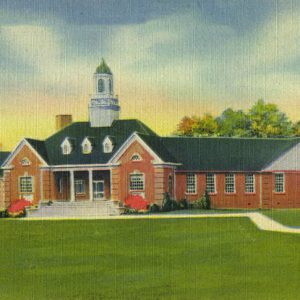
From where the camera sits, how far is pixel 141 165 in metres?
51.8

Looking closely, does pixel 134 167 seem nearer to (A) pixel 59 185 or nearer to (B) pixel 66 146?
(B) pixel 66 146

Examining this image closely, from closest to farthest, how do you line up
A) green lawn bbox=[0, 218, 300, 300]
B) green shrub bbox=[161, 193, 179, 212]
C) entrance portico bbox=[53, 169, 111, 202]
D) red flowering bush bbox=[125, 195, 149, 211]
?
green lawn bbox=[0, 218, 300, 300] → red flowering bush bbox=[125, 195, 149, 211] → green shrub bbox=[161, 193, 179, 212] → entrance portico bbox=[53, 169, 111, 202]

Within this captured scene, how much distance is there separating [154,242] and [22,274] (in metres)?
8.00

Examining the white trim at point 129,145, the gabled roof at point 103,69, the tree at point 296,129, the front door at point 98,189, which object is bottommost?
the front door at point 98,189

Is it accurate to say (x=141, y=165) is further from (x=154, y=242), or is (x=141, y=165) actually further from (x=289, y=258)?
(x=289, y=258)

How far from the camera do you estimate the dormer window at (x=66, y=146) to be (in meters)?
54.7

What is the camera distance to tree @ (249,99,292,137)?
57.7 meters

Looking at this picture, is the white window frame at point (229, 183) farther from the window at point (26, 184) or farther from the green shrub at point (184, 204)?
the window at point (26, 184)

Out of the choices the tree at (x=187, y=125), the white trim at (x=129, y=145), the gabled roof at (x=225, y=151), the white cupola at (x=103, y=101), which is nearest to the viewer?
the white trim at (x=129, y=145)

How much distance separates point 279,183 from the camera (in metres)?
53.2

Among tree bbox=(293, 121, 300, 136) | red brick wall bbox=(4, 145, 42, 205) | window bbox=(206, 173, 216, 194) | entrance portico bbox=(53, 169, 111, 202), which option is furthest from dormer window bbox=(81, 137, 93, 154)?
tree bbox=(293, 121, 300, 136)

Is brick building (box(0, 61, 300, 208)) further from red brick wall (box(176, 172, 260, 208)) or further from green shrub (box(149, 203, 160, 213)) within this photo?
green shrub (box(149, 203, 160, 213))

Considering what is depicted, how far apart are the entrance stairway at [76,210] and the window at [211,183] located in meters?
7.27

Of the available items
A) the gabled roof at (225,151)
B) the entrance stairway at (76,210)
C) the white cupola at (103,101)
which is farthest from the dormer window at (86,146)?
the gabled roof at (225,151)
